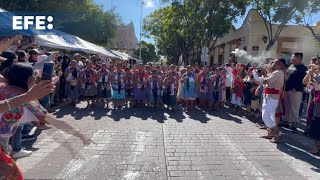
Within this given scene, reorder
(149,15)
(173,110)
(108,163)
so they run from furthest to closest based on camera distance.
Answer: (149,15), (173,110), (108,163)

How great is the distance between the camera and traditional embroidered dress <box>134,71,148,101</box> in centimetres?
1134

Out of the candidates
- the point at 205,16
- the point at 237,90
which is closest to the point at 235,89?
the point at 237,90

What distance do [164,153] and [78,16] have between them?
1024 inches

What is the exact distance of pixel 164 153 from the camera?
577 centimetres

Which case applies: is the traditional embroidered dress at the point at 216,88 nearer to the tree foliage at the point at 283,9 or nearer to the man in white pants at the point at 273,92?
the man in white pants at the point at 273,92

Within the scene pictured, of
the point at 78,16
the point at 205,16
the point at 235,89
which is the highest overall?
the point at 78,16

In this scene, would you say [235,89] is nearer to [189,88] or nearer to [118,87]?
[189,88]

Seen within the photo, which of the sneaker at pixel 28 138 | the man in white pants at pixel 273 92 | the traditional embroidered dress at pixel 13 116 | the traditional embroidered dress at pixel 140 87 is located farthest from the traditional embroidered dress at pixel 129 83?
the traditional embroidered dress at pixel 13 116

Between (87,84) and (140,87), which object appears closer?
(87,84)

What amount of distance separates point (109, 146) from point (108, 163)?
3.42ft

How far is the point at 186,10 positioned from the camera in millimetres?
25125

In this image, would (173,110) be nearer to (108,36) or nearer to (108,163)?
(108,163)

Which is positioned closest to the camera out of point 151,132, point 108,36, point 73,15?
point 151,132

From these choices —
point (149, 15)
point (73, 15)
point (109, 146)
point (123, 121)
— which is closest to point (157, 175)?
point (109, 146)
